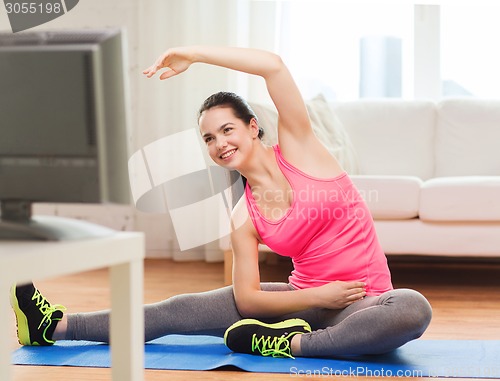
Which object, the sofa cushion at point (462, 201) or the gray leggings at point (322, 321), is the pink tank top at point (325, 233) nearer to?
the gray leggings at point (322, 321)

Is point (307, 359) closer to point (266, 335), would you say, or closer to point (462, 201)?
point (266, 335)

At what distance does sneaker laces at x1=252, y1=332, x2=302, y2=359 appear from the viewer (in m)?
2.02

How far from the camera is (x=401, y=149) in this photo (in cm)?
370

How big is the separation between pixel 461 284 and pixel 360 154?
2.65 feet

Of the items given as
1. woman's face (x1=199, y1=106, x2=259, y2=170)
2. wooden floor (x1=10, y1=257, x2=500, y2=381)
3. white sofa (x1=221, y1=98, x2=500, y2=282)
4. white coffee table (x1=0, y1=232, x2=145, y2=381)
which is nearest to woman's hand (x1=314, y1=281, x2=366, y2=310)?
wooden floor (x1=10, y1=257, x2=500, y2=381)

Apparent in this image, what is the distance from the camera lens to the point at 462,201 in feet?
9.84

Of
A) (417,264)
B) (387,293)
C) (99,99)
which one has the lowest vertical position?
(417,264)

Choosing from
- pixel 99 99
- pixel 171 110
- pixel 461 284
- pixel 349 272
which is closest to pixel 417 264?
pixel 461 284

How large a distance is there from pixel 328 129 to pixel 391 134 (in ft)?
1.22

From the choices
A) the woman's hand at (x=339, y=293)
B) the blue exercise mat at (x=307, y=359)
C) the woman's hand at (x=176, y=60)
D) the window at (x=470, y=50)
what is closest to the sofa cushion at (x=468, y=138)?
the window at (x=470, y=50)

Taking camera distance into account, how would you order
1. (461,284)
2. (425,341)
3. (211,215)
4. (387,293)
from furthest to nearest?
(211,215) → (461,284) → (425,341) → (387,293)

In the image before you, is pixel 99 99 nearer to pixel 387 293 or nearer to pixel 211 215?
pixel 387 293

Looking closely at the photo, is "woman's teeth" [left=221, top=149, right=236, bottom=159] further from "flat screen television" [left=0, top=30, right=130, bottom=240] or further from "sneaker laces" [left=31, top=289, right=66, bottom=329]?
"flat screen television" [left=0, top=30, right=130, bottom=240]

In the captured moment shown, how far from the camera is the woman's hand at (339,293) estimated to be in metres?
2.01
